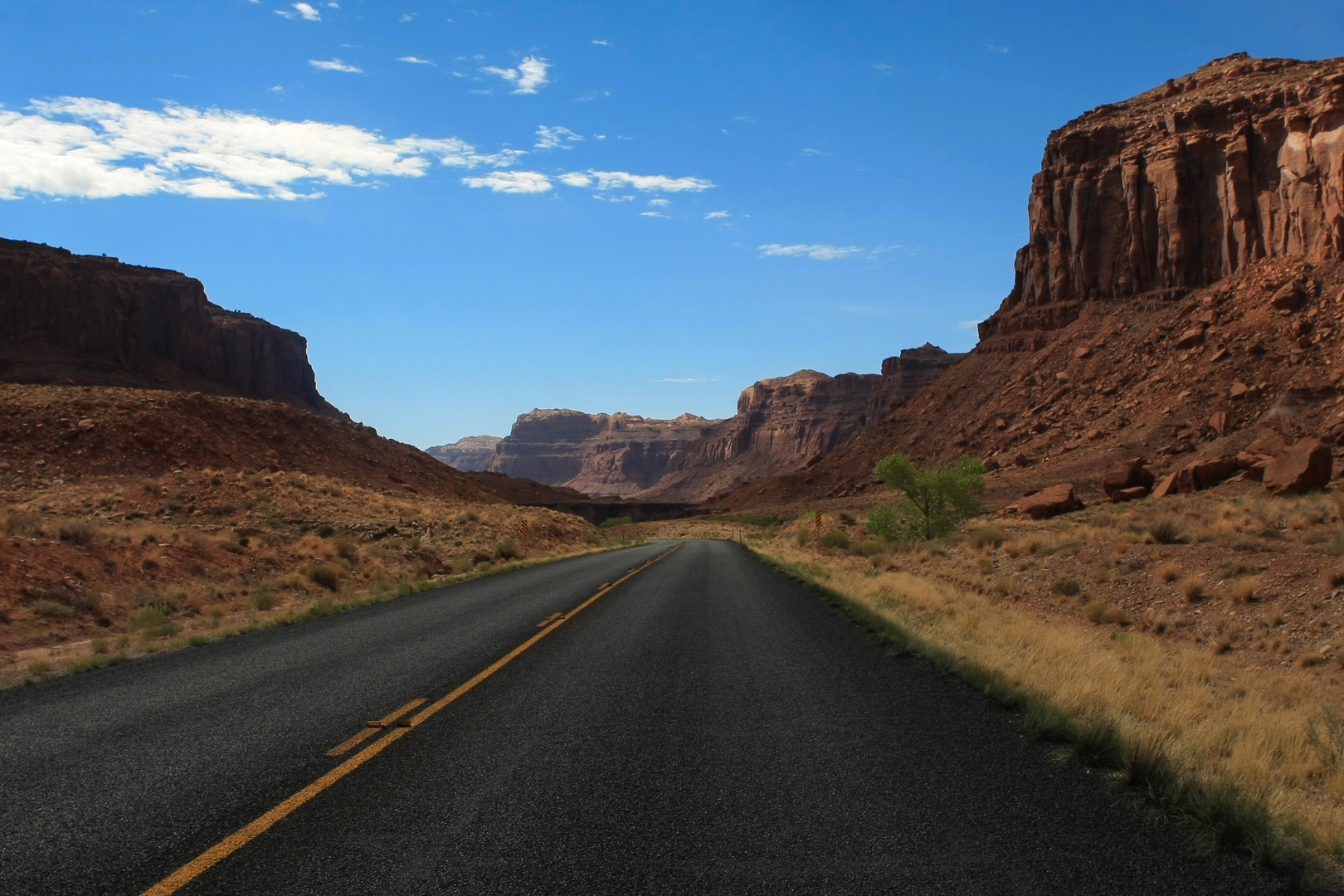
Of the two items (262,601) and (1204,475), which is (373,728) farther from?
(1204,475)

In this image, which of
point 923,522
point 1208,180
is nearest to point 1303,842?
point 923,522

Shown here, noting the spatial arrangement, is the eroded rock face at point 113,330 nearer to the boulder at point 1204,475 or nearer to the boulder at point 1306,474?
the boulder at point 1204,475

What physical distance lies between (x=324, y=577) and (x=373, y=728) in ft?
54.4

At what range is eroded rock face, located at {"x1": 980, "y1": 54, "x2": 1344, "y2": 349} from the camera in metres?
70.0

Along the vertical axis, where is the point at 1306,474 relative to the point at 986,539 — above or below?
above

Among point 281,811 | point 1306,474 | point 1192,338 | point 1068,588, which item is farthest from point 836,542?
point 1192,338

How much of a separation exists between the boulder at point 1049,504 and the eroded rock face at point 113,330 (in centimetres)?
8556

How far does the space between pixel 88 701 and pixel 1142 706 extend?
32.1ft

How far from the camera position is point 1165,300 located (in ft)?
268

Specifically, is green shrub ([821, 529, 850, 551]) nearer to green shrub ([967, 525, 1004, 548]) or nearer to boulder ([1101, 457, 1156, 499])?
green shrub ([967, 525, 1004, 548])

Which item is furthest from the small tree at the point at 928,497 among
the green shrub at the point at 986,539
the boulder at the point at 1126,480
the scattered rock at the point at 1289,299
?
the scattered rock at the point at 1289,299

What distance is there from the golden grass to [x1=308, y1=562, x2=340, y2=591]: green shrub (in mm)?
12661

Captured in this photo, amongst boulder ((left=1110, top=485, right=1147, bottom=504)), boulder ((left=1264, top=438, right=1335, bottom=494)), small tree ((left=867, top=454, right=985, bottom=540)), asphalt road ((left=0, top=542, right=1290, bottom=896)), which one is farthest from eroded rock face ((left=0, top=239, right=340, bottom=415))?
boulder ((left=1264, top=438, right=1335, bottom=494))

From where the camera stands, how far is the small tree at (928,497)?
35.6m
